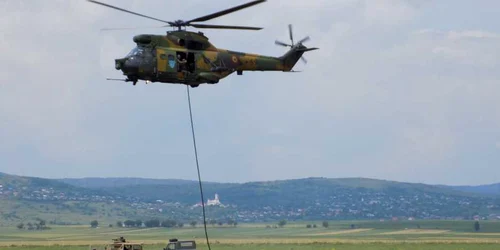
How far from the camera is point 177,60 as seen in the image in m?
43.1

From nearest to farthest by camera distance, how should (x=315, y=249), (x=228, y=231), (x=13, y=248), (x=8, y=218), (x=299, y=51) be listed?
(x=299, y=51), (x=315, y=249), (x=13, y=248), (x=228, y=231), (x=8, y=218)

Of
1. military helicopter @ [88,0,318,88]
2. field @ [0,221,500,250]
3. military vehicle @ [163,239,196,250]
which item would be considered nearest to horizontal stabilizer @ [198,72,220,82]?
military helicopter @ [88,0,318,88]

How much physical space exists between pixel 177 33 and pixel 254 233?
264ft

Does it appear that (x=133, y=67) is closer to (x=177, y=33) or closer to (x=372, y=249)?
(x=177, y=33)

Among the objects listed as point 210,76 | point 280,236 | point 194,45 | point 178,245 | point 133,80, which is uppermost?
point 194,45

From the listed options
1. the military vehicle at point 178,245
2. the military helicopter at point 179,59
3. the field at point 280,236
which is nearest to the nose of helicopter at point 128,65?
the military helicopter at point 179,59

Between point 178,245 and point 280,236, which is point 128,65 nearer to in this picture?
point 178,245

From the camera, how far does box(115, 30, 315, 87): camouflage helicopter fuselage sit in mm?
42469

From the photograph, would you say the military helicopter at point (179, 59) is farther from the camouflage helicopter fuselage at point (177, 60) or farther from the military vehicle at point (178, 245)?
the military vehicle at point (178, 245)

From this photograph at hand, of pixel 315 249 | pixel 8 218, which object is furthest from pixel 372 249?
pixel 8 218

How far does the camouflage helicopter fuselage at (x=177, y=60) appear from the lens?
42.5 m

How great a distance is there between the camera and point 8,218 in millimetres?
182125

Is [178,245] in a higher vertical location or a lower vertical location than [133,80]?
lower

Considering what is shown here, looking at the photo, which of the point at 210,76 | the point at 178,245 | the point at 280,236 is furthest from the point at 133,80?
the point at 280,236
